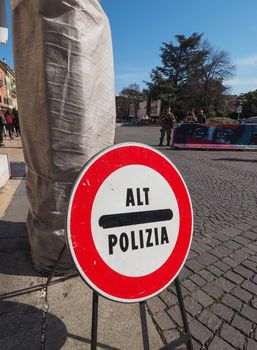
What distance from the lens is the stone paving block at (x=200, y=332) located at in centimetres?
186

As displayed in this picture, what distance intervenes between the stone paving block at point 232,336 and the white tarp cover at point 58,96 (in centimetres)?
138

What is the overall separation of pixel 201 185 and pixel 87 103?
4432 mm

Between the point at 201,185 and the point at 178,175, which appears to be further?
the point at 201,185

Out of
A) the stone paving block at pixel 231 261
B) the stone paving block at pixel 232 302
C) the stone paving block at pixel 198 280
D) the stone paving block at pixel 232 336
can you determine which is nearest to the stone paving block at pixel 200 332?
the stone paving block at pixel 232 336

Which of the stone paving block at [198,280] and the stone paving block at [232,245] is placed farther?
the stone paving block at [232,245]

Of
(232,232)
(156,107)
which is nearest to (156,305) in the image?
(232,232)

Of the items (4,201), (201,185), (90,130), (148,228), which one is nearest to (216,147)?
(201,185)

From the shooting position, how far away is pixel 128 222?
1315 mm

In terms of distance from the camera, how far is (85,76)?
85.4 inches

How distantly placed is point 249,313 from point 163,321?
0.71 meters

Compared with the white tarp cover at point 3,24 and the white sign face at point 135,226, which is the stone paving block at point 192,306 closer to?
the white sign face at point 135,226

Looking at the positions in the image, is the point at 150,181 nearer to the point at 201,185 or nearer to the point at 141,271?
the point at 141,271

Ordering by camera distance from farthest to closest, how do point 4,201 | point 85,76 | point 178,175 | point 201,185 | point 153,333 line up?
point 201,185 → point 4,201 → point 85,76 → point 153,333 → point 178,175

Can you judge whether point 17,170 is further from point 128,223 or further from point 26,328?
point 128,223
